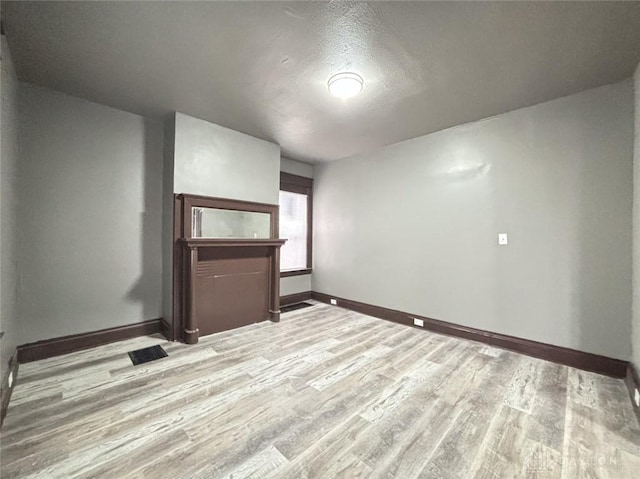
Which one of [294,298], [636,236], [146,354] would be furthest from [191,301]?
[636,236]

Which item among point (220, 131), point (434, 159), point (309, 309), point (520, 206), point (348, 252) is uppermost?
point (220, 131)

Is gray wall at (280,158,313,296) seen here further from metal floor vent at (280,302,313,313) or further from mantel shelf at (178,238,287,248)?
mantel shelf at (178,238,287,248)

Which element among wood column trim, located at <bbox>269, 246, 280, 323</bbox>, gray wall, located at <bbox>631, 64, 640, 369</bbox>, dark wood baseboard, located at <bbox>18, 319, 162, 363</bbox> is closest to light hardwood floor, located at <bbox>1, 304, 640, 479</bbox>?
dark wood baseboard, located at <bbox>18, 319, 162, 363</bbox>

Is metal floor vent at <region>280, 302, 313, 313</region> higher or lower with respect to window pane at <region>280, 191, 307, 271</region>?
lower

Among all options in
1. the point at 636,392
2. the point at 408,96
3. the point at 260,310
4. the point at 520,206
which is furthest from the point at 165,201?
the point at 636,392

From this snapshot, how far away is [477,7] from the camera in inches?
58.3

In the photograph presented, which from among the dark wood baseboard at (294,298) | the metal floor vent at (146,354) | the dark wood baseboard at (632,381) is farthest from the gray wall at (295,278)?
the dark wood baseboard at (632,381)

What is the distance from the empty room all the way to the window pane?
0.82 metres

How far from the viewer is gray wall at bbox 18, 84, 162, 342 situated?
2.38 meters

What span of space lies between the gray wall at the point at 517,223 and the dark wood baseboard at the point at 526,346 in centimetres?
6

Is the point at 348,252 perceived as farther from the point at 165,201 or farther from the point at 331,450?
the point at 331,450

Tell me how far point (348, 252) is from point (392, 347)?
1.83 meters

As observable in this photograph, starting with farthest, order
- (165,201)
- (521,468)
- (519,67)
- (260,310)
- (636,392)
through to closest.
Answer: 1. (260,310)
2. (165,201)
3. (519,67)
4. (636,392)
5. (521,468)

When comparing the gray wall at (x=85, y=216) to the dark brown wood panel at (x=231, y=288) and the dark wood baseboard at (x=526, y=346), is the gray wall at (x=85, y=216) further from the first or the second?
the dark wood baseboard at (x=526, y=346)
